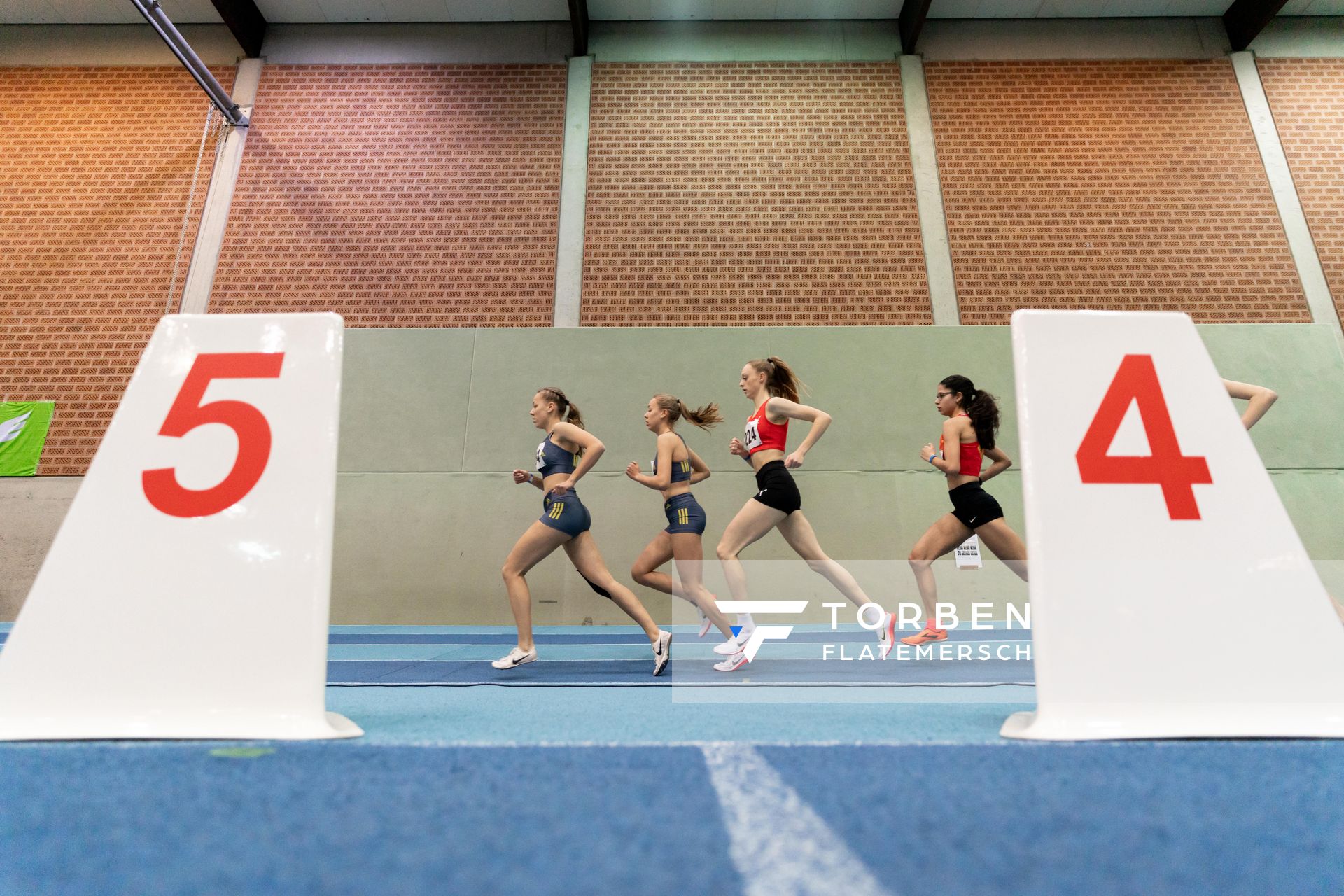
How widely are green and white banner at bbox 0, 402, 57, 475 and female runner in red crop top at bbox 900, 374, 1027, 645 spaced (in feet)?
27.2

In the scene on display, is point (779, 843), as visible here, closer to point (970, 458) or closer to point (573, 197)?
point (970, 458)

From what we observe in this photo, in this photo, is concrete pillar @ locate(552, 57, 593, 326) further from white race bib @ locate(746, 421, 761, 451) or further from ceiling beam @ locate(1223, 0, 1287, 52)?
ceiling beam @ locate(1223, 0, 1287, 52)

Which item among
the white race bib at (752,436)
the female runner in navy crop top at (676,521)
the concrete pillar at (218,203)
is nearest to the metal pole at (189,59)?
the concrete pillar at (218,203)

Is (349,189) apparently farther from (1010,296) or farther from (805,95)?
(1010,296)

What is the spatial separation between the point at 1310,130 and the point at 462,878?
1086 centimetres

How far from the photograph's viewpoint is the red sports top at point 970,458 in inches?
157

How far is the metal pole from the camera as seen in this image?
21.8 ft

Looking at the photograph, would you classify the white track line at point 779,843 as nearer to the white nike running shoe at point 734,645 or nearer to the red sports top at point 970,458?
the white nike running shoe at point 734,645

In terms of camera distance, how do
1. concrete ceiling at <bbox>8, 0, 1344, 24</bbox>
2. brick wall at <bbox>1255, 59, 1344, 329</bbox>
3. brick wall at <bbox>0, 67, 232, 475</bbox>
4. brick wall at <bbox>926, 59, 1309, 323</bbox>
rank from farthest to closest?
concrete ceiling at <bbox>8, 0, 1344, 24</bbox> < brick wall at <bbox>1255, 59, 1344, 329</bbox> < brick wall at <bbox>926, 59, 1309, 323</bbox> < brick wall at <bbox>0, 67, 232, 475</bbox>

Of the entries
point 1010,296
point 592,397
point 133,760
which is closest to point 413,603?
point 592,397

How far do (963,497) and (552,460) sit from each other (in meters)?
2.38

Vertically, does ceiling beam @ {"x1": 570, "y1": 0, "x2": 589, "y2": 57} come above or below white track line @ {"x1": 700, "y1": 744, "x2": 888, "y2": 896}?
above

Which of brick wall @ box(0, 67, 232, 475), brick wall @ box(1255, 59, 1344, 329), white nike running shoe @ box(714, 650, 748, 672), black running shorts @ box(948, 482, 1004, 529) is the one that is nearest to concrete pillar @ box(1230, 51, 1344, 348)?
→ brick wall @ box(1255, 59, 1344, 329)

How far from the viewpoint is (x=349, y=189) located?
303 inches
